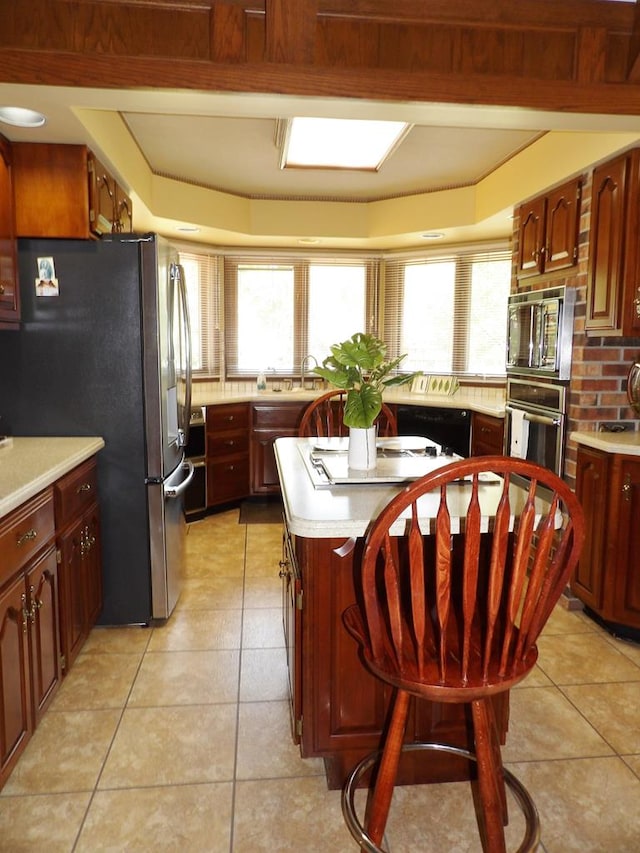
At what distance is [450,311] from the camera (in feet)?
16.7

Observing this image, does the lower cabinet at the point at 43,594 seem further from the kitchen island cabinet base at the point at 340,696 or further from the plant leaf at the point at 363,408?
the plant leaf at the point at 363,408

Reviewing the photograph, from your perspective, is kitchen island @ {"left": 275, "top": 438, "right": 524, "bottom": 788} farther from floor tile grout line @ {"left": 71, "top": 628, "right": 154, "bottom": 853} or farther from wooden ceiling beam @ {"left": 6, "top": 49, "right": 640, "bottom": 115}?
wooden ceiling beam @ {"left": 6, "top": 49, "right": 640, "bottom": 115}

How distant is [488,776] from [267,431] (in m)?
3.69

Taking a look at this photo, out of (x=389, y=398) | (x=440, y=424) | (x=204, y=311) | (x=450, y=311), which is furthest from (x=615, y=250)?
(x=204, y=311)

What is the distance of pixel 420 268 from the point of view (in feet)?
17.1

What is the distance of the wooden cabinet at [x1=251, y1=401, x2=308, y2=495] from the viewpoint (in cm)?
486

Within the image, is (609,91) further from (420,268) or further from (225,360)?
(225,360)

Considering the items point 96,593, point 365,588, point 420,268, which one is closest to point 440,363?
point 420,268

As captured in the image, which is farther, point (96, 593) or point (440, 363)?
point (440, 363)

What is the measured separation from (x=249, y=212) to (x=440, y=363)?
199cm

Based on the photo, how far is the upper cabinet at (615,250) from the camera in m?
2.73

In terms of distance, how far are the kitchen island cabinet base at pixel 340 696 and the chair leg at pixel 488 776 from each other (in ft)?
1.35

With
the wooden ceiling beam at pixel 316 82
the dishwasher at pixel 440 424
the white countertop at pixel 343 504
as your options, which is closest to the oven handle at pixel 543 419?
the dishwasher at pixel 440 424

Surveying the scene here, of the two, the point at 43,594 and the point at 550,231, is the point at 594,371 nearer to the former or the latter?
the point at 550,231
